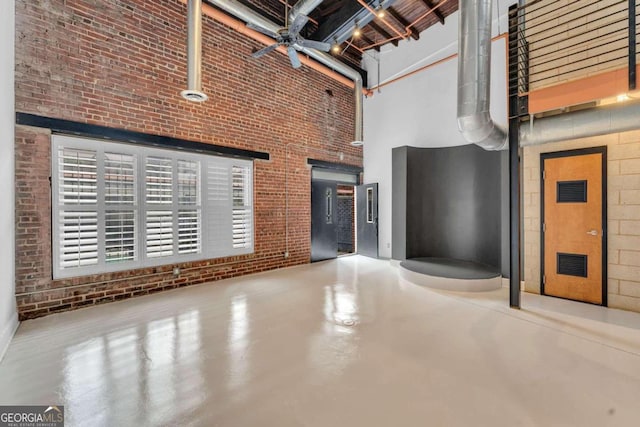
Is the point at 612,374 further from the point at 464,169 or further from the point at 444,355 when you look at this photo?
the point at 464,169

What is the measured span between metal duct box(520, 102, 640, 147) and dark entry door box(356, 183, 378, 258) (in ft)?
12.1

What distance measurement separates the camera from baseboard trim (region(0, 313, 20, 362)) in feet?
8.01

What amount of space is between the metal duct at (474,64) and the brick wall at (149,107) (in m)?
3.40

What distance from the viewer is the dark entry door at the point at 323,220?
645cm

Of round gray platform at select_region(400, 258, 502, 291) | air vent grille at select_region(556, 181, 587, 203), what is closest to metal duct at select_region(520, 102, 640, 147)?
air vent grille at select_region(556, 181, 587, 203)

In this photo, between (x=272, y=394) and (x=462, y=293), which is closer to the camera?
(x=272, y=394)

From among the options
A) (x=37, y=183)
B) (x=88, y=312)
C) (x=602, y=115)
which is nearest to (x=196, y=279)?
(x=88, y=312)

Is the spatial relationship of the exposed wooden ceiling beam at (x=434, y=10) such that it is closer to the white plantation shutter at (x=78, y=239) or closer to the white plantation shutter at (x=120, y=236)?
the white plantation shutter at (x=120, y=236)

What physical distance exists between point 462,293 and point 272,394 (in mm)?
3356

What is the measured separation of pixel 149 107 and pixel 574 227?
246 inches

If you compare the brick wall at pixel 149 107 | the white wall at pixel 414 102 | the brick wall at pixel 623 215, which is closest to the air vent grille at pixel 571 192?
the brick wall at pixel 623 215

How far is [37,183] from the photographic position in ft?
10.7

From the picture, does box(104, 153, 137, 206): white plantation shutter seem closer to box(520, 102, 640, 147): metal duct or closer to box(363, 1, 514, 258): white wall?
box(363, 1, 514, 258): white wall

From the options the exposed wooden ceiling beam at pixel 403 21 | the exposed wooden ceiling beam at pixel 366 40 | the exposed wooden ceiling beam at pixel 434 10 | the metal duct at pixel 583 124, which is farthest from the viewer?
the exposed wooden ceiling beam at pixel 366 40
